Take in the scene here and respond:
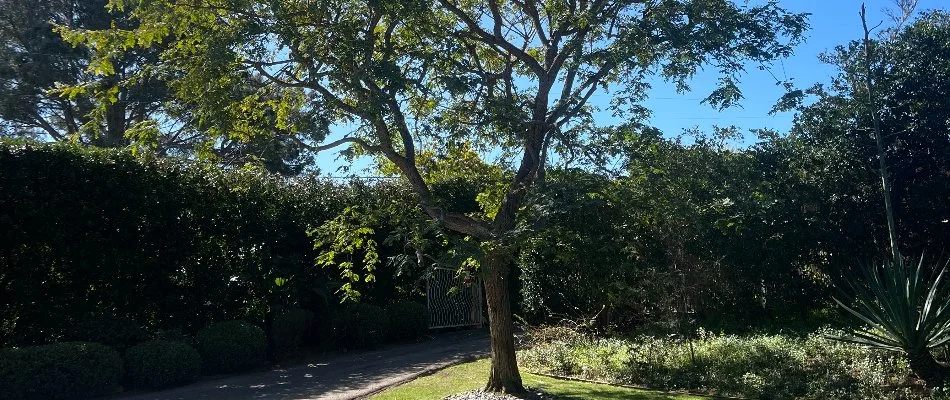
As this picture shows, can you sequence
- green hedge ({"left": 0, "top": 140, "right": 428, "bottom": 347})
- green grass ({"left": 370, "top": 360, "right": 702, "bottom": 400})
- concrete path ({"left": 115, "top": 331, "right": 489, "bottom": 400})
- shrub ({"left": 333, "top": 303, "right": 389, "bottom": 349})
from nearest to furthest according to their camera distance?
green grass ({"left": 370, "top": 360, "right": 702, "bottom": 400}), concrete path ({"left": 115, "top": 331, "right": 489, "bottom": 400}), green hedge ({"left": 0, "top": 140, "right": 428, "bottom": 347}), shrub ({"left": 333, "top": 303, "right": 389, "bottom": 349})

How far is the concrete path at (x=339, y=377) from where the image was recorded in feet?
36.8

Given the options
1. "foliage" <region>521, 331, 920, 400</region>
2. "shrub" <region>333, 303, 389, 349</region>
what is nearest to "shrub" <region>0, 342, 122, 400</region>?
"shrub" <region>333, 303, 389, 349</region>

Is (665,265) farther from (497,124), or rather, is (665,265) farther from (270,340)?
(270,340)

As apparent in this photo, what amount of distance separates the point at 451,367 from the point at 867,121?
8559 mm

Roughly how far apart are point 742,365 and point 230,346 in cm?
805

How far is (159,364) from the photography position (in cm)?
1159

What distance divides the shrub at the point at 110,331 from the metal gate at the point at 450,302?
7144mm

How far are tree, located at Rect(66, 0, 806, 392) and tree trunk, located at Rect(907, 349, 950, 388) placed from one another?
409 centimetres

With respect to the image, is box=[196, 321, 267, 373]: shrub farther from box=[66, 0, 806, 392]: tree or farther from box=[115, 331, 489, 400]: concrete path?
box=[66, 0, 806, 392]: tree

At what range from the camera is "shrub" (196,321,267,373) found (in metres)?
12.9

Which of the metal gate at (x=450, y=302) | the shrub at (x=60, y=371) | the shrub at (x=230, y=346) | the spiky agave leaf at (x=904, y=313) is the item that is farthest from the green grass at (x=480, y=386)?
the metal gate at (x=450, y=302)

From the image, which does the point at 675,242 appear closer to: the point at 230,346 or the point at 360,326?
the point at 360,326

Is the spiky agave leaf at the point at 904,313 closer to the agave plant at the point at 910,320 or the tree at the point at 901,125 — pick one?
the agave plant at the point at 910,320

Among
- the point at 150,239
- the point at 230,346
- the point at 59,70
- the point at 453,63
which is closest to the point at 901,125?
the point at 453,63
